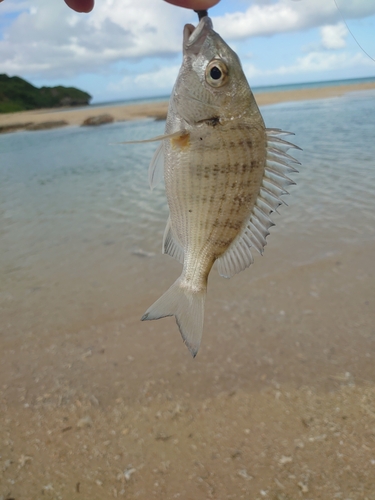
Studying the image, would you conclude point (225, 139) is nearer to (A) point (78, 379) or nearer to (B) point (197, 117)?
(B) point (197, 117)

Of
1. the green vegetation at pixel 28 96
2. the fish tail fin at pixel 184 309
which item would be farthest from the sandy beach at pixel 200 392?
the green vegetation at pixel 28 96

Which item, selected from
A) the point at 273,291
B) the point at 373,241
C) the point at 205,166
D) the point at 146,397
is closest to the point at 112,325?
the point at 146,397

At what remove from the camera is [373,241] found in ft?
19.0

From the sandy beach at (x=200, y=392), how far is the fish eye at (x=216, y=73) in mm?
2497

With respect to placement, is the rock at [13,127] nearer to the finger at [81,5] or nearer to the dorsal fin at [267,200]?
the finger at [81,5]

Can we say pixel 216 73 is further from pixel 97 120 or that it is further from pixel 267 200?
pixel 97 120

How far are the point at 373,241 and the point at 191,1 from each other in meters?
4.85

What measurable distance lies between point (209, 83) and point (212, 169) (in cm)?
36

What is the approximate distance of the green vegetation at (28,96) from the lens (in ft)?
178

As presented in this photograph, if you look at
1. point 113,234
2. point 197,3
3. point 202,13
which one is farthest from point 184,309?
point 113,234

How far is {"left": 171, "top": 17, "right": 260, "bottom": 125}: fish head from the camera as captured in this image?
1582 millimetres

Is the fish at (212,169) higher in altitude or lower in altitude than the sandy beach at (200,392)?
higher

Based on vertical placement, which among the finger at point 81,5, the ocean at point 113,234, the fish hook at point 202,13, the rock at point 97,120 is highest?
the finger at point 81,5

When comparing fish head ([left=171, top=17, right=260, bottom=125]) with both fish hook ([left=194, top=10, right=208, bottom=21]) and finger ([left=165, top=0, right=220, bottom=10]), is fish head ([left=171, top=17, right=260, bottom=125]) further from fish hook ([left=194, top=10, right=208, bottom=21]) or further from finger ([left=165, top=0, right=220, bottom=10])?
finger ([left=165, top=0, right=220, bottom=10])
